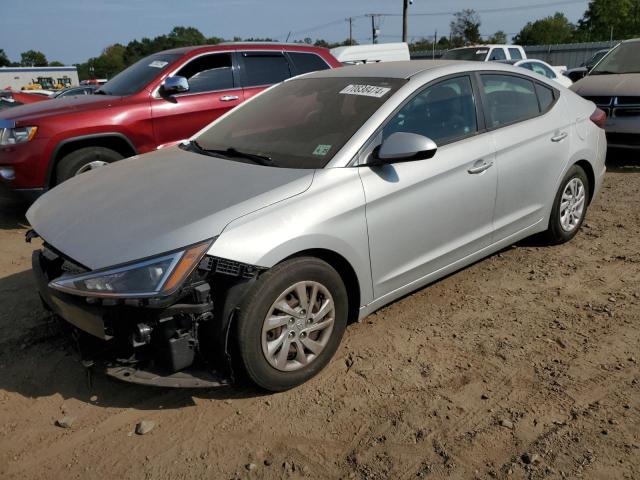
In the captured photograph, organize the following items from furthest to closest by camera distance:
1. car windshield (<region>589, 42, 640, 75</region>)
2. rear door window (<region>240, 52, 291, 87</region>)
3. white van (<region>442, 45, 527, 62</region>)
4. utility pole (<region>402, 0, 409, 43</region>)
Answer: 1. utility pole (<region>402, 0, 409, 43</region>)
2. white van (<region>442, 45, 527, 62</region>)
3. car windshield (<region>589, 42, 640, 75</region>)
4. rear door window (<region>240, 52, 291, 87</region>)

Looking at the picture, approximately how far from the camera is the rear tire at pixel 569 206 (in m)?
4.55

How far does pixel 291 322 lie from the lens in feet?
9.23

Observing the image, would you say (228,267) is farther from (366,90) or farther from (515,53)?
(515,53)

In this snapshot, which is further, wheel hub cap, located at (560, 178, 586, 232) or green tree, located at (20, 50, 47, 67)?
green tree, located at (20, 50, 47, 67)

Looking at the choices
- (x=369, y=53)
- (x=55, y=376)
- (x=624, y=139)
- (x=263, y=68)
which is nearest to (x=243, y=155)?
(x=55, y=376)

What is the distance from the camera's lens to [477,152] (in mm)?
3684

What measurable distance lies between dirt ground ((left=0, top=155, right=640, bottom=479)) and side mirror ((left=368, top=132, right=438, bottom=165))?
3.70ft

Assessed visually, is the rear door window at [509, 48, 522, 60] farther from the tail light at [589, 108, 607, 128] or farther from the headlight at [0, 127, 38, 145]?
the headlight at [0, 127, 38, 145]

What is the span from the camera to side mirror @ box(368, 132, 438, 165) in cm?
302

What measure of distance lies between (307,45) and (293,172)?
4937 millimetres

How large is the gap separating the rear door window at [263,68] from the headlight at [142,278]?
472cm

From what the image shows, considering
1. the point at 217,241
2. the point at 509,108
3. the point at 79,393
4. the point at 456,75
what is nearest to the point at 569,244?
the point at 509,108

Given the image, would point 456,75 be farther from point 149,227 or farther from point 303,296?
point 149,227

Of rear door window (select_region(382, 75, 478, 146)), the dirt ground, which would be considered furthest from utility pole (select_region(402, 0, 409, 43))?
the dirt ground
